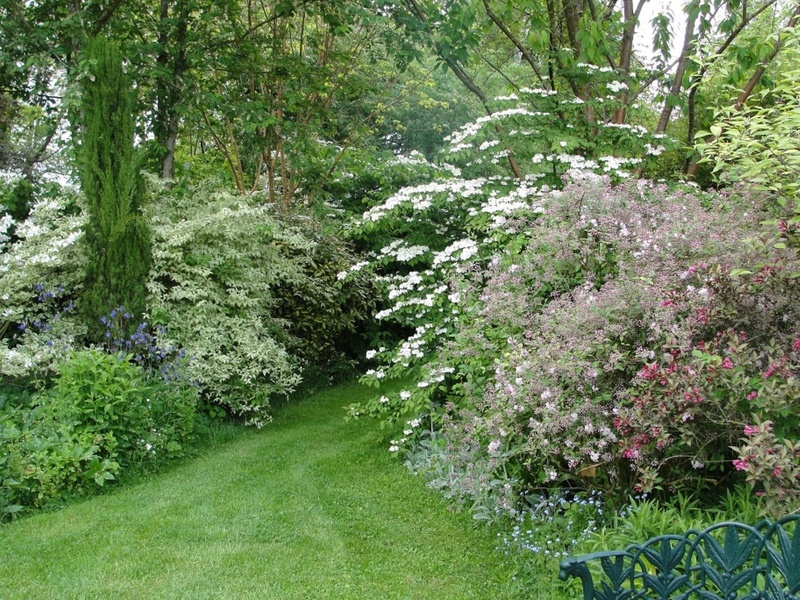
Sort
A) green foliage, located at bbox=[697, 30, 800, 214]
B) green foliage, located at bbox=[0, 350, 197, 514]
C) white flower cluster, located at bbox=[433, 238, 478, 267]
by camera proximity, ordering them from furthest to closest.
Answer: white flower cluster, located at bbox=[433, 238, 478, 267] < green foliage, located at bbox=[0, 350, 197, 514] < green foliage, located at bbox=[697, 30, 800, 214]

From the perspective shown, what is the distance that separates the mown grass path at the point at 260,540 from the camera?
3365 mm

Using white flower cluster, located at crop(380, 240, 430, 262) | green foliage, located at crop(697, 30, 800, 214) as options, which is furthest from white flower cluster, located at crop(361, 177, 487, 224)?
green foliage, located at crop(697, 30, 800, 214)

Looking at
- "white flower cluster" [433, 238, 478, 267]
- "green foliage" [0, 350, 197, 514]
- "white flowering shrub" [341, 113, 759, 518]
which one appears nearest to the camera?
"white flowering shrub" [341, 113, 759, 518]

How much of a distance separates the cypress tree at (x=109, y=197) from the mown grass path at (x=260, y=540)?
69.3 inches

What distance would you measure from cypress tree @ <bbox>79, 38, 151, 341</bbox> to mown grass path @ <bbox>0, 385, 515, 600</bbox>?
176 centimetres

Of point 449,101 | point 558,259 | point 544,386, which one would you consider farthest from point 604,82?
point 449,101

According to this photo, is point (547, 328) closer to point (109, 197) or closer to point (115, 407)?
point (115, 407)

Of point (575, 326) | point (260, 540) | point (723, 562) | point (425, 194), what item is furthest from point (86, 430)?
point (723, 562)

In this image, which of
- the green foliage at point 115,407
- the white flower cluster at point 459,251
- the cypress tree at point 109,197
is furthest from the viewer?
the cypress tree at point 109,197

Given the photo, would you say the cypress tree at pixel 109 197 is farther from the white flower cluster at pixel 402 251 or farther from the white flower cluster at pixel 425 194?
the white flower cluster at pixel 402 251

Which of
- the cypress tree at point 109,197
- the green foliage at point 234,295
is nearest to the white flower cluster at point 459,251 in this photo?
the green foliage at point 234,295

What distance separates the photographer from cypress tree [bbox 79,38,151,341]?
6.09 meters

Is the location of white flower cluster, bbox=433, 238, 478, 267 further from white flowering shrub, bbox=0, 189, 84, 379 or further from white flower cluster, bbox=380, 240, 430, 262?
white flowering shrub, bbox=0, 189, 84, 379

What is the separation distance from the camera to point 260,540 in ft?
12.9
